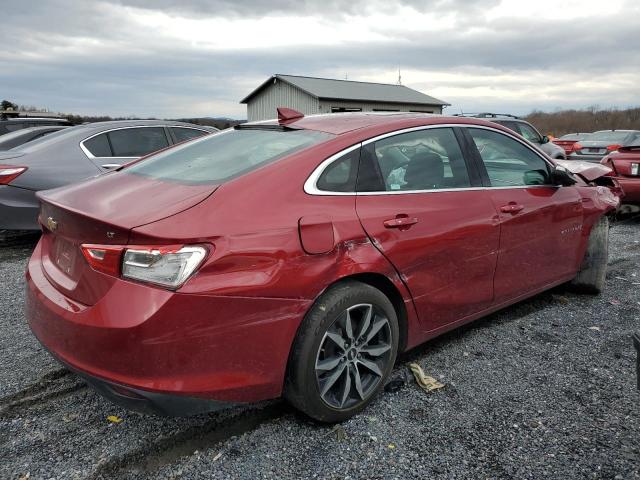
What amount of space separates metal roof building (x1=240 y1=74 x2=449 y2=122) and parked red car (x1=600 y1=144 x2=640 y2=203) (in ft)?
63.4

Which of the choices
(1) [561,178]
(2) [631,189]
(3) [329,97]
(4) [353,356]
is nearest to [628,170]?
(2) [631,189]

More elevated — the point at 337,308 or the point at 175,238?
the point at 175,238

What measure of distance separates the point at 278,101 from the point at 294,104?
213 cm

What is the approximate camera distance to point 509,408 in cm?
285

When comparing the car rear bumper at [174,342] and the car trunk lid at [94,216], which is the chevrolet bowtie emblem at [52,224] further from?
the car rear bumper at [174,342]

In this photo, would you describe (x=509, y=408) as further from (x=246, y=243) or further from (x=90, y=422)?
(x=90, y=422)

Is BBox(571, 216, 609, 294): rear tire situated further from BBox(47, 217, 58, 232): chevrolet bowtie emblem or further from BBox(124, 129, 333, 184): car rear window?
BBox(47, 217, 58, 232): chevrolet bowtie emblem

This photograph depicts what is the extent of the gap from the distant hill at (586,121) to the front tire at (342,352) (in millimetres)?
44377

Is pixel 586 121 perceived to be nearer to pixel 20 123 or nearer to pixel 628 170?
pixel 628 170

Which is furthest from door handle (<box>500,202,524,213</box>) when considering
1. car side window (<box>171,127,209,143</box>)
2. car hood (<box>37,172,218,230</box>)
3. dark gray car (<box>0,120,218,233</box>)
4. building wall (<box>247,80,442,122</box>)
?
building wall (<box>247,80,442,122</box>)

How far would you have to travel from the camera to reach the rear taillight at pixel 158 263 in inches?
81.9

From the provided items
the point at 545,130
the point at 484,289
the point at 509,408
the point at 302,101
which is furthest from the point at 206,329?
the point at 545,130

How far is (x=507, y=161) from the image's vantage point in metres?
3.81

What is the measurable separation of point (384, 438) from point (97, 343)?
4.70 ft
